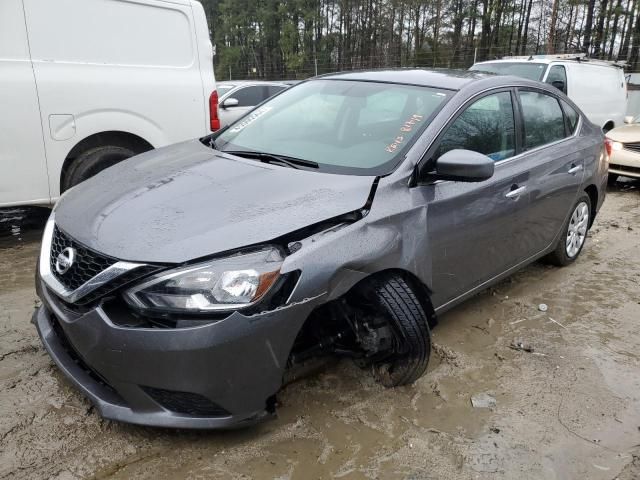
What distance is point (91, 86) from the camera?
14.9ft

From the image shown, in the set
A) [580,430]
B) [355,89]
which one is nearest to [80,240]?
[355,89]

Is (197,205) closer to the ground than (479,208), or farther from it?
farther from it

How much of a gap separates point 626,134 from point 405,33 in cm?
3064

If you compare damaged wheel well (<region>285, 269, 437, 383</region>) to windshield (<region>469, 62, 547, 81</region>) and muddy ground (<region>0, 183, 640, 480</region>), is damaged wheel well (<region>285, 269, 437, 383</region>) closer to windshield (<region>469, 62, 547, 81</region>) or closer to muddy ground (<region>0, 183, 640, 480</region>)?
muddy ground (<region>0, 183, 640, 480</region>)

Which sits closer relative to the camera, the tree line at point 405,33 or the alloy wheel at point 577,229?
the alloy wheel at point 577,229

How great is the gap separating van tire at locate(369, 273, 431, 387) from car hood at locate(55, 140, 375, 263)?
413 mm

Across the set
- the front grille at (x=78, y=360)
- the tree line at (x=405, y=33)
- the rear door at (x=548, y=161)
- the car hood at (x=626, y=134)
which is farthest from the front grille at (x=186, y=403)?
the tree line at (x=405, y=33)

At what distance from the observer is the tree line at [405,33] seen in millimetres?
28500

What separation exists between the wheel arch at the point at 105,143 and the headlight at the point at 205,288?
2.95 meters

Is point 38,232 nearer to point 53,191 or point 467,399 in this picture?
point 53,191

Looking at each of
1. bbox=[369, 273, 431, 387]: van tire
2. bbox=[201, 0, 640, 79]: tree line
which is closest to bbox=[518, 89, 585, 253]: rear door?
bbox=[369, 273, 431, 387]: van tire

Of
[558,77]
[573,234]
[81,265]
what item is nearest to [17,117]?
[81,265]

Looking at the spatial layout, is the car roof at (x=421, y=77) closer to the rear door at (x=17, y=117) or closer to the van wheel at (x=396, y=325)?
the van wheel at (x=396, y=325)

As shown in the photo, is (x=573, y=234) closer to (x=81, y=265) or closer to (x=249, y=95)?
(x=81, y=265)
